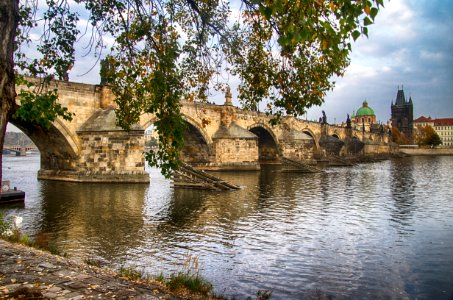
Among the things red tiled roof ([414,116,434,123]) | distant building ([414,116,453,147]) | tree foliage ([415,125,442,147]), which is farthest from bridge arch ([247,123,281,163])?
red tiled roof ([414,116,434,123])

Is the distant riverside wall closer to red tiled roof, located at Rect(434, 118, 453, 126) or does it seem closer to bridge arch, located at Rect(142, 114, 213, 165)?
red tiled roof, located at Rect(434, 118, 453, 126)

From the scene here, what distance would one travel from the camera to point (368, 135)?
9938 cm

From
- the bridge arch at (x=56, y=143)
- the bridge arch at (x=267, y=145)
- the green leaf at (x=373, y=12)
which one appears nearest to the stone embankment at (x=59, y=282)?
the green leaf at (x=373, y=12)

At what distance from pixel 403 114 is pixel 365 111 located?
1372 centimetres

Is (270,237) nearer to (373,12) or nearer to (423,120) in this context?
(373,12)

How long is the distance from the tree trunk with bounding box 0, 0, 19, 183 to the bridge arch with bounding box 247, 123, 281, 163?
45.7 meters

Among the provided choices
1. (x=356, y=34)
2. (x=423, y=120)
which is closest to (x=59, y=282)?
(x=356, y=34)

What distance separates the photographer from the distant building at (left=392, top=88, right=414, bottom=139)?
13804cm

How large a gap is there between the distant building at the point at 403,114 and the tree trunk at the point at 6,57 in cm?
14573

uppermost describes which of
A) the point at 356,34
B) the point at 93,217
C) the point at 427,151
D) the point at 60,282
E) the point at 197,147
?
the point at 356,34

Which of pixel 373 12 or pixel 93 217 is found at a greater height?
pixel 373 12

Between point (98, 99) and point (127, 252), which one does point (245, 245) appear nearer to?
point (127, 252)

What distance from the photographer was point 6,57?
4168 mm

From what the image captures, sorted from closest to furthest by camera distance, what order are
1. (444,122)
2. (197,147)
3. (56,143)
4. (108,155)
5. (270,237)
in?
(270,237)
(108,155)
(56,143)
(197,147)
(444,122)
